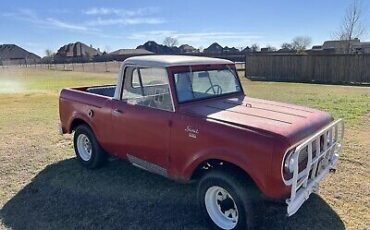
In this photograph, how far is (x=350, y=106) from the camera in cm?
1048

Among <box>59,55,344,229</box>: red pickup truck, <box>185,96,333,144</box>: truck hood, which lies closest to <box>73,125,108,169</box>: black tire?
<box>59,55,344,229</box>: red pickup truck

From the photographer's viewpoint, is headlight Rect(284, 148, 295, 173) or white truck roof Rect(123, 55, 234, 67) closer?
headlight Rect(284, 148, 295, 173)

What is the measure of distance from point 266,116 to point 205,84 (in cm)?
100

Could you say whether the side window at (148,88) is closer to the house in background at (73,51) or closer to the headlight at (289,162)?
the headlight at (289,162)

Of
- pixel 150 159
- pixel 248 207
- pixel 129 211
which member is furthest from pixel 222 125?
pixel 129 211

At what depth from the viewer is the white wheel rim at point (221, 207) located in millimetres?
3330

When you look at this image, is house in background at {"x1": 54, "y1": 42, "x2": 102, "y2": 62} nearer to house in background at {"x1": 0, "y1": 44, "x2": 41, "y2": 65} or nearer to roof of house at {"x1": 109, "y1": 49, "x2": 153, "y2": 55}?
roof of house at {"x1": 109, "y1": 49, "x2": 153, "y2": 55}

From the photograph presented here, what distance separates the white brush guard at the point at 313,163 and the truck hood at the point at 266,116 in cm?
9

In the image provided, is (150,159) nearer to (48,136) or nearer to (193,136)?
(193,136)

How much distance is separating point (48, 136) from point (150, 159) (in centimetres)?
424

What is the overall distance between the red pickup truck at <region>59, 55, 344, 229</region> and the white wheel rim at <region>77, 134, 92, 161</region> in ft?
0.60

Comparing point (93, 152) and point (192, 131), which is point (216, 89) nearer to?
point (192, 131)

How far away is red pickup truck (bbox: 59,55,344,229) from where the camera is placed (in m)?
2.98

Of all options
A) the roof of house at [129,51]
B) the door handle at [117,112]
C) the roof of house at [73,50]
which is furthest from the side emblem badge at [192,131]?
the roof of house at [73,50]
